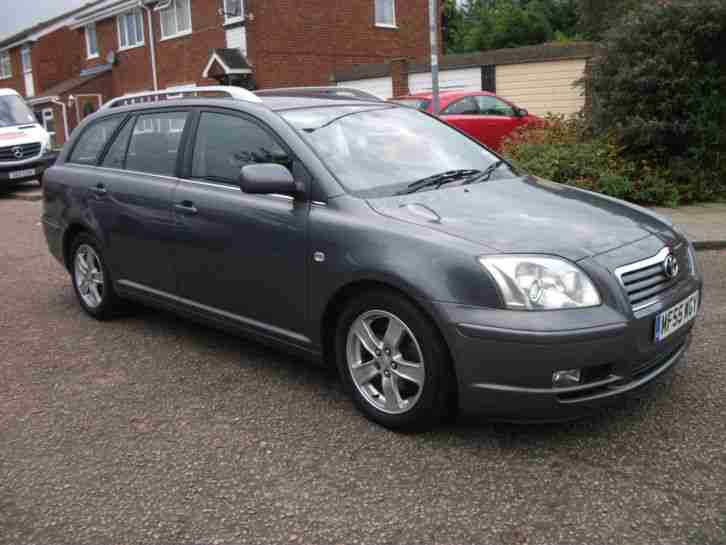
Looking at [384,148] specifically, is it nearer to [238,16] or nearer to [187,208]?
[187,208]

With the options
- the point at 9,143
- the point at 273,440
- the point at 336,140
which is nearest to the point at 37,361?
the point at 273,440

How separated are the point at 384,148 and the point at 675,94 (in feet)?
24.5

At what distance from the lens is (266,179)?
4008 millimetres

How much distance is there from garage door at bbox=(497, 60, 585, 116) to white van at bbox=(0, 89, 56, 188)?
11.6 meters

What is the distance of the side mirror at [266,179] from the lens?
4.01m

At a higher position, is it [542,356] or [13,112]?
[13,112]

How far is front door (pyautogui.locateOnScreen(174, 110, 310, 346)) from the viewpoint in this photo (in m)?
4.14

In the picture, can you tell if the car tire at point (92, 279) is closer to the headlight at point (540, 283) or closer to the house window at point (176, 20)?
the headlight at point (540, 283)

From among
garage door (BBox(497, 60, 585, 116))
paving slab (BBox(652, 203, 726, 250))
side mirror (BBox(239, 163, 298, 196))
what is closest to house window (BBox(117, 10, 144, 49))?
garage door (BBox(497, 60, 585, 116))

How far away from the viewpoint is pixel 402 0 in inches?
1096

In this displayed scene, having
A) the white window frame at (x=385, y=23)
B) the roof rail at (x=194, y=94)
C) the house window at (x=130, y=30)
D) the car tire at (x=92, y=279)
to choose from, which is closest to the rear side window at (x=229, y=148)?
the roof rail at (x=194, y=94)

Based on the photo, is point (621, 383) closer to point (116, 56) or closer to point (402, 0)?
point (402, 0)

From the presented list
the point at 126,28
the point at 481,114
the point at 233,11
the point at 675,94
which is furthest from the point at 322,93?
the point at 126,28

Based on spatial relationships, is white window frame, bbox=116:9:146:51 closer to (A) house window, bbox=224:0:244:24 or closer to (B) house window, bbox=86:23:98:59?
(B) house window, bbox=86:23:98:59
